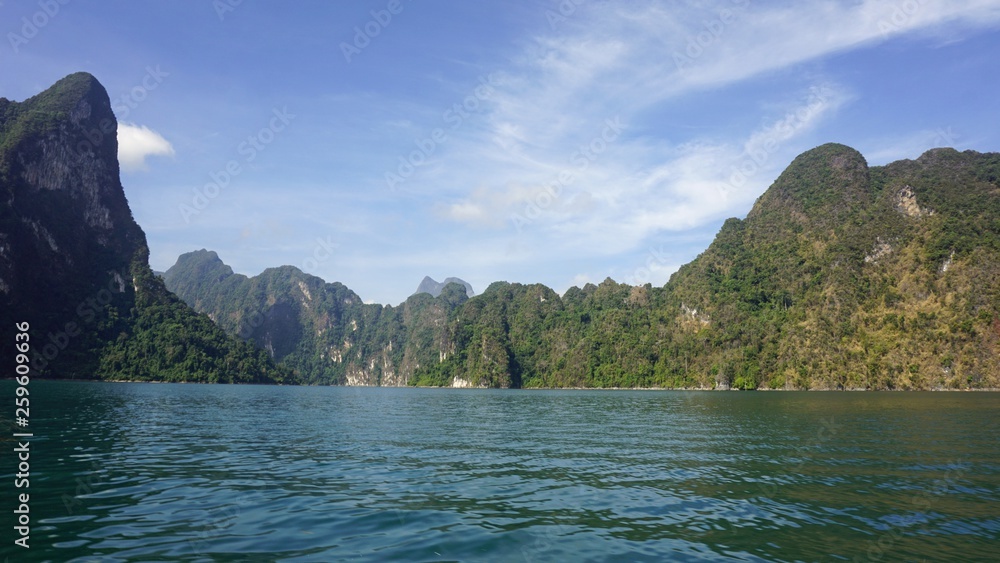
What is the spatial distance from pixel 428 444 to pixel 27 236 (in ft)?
643

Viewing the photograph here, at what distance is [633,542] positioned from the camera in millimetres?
13562

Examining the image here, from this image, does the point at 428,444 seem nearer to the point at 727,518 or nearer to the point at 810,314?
the point at 727,518

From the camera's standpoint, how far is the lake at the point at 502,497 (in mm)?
12844

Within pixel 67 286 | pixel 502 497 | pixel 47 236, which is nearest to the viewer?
pixel 502 497

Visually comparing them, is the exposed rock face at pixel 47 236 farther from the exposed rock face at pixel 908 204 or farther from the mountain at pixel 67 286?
the exposed rock face at pixel 908 204

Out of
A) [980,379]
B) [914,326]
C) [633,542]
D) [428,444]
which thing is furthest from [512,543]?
[914,326]

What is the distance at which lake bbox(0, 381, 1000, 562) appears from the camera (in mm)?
12844

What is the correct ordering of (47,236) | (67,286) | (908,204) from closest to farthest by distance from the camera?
1. (67,286)
2. (47,236)
3. (908,204)

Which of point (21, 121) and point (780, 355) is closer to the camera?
point (780, 355)

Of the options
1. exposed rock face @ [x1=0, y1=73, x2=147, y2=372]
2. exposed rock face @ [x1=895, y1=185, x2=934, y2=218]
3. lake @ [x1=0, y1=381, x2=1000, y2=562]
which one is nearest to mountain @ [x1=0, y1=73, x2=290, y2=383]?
exposed rock face @ [x1=0, y1=73, x2=147, y2=372]

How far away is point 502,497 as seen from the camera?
60.1 ft

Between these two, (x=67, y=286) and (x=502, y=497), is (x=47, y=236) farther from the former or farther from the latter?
(x=502, y=497)

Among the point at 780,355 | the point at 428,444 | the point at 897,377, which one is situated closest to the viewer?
the point at 428,444

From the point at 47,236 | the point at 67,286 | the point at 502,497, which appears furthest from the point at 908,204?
the point at 47,236
